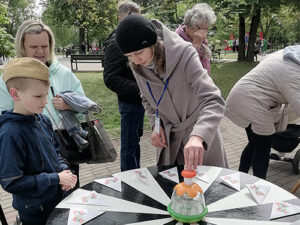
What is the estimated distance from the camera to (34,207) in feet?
5.88

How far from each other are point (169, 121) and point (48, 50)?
1073 mm

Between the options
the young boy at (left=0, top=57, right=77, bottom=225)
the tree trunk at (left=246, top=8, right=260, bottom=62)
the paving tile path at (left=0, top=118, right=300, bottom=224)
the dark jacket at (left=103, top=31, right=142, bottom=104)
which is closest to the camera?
the young boy at (left=0, top=57, right=77, bottom=225)

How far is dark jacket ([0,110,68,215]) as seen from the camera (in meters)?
1.64

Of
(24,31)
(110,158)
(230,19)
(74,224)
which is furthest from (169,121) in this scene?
(230,19)

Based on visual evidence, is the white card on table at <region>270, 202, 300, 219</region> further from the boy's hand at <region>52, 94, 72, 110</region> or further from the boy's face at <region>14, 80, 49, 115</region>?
the boy's hand at <region>52, 94, 72, 110</region>

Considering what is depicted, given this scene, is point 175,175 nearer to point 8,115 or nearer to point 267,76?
point 8,115

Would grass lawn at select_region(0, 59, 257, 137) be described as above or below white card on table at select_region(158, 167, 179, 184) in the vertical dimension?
below

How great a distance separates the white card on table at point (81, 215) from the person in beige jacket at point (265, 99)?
1.70m

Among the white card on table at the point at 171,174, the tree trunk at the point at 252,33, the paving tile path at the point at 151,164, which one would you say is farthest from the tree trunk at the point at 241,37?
the white card on table at the point at 171,174

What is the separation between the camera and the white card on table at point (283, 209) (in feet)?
5.15

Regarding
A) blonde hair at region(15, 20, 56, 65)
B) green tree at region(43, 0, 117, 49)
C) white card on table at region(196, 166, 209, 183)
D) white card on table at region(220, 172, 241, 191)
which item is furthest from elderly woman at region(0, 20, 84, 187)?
green tree at region(43, 0, 117, 49)

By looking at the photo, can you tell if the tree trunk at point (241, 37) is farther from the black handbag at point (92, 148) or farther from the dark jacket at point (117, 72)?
the black handbag at point (92, 148)

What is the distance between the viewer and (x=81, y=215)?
62.7 inches

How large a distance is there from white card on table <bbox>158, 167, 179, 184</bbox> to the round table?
27 mm
